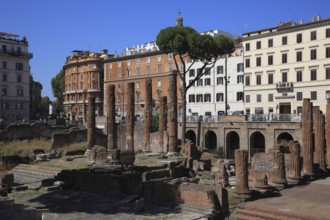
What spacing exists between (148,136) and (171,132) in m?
6.11

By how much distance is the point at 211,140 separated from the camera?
51.9 m

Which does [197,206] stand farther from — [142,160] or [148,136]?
[148,136]

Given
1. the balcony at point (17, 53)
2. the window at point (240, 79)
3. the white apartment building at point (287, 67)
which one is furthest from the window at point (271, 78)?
the balcony at point (17, 53)

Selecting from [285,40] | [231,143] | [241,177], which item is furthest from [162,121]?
[241,177]

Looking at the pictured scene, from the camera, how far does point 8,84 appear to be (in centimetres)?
6184

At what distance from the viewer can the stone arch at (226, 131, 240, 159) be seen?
47.0 metres

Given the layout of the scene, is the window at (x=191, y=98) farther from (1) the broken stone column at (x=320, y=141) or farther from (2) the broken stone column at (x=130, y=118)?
(1) the broken stone column at (x=320, y=141)

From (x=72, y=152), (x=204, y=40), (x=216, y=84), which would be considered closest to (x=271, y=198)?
(x=72, y=152)

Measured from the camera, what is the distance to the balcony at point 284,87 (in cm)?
4819

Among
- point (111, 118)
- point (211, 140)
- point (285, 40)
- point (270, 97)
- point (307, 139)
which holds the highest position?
point (285, 40)

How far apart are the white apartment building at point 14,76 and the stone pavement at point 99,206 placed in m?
44.1

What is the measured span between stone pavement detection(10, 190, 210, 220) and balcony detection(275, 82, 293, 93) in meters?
33.8

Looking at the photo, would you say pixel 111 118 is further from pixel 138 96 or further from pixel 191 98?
pixel 138 96

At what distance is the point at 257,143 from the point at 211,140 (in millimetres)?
6789
